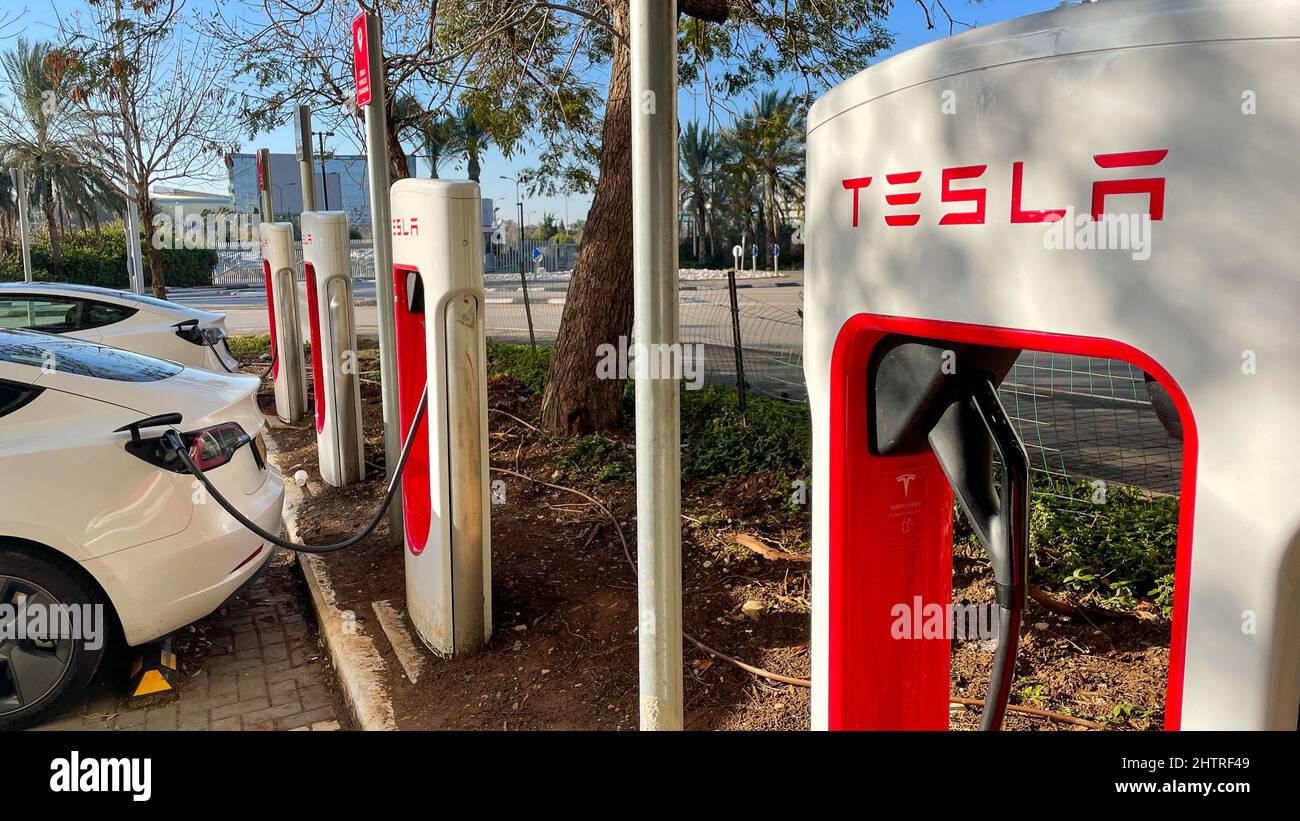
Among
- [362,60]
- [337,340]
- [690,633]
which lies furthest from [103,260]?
[690,633]

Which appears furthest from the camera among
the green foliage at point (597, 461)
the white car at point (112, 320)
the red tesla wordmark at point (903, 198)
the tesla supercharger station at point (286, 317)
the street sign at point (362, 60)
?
the tesla supercharger station at point (286, 317)

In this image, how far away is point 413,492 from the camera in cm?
443

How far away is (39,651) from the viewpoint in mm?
3670

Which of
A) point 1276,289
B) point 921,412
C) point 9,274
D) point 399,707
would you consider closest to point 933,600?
point 921,412

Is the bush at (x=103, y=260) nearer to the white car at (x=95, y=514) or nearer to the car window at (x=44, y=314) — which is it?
the car window at (x=44, y=314)

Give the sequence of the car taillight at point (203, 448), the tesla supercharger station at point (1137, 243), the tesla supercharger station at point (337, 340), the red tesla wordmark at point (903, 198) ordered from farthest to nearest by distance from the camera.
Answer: the tesla supercharger station at point (337, 340) → the car taillight at point (203, 448) → the red tesla wordmark at point (903, 198) → the tesla supercharger station at point (1137, 243)

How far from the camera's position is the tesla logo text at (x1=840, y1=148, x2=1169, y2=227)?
1226mm

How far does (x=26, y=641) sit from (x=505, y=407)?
209 inches

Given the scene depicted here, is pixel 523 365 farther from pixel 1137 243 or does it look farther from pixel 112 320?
pixel 1137 243

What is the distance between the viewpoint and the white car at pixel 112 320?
8453 mm

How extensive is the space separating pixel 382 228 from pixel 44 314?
5.12 meters

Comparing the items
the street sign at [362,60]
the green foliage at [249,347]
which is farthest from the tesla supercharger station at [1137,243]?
the green foliage at [249,347]

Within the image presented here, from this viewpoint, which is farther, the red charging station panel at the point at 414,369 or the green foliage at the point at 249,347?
the green foliage at the point at 249,347

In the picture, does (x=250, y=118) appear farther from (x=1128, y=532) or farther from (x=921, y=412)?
(x=921, y=412)
